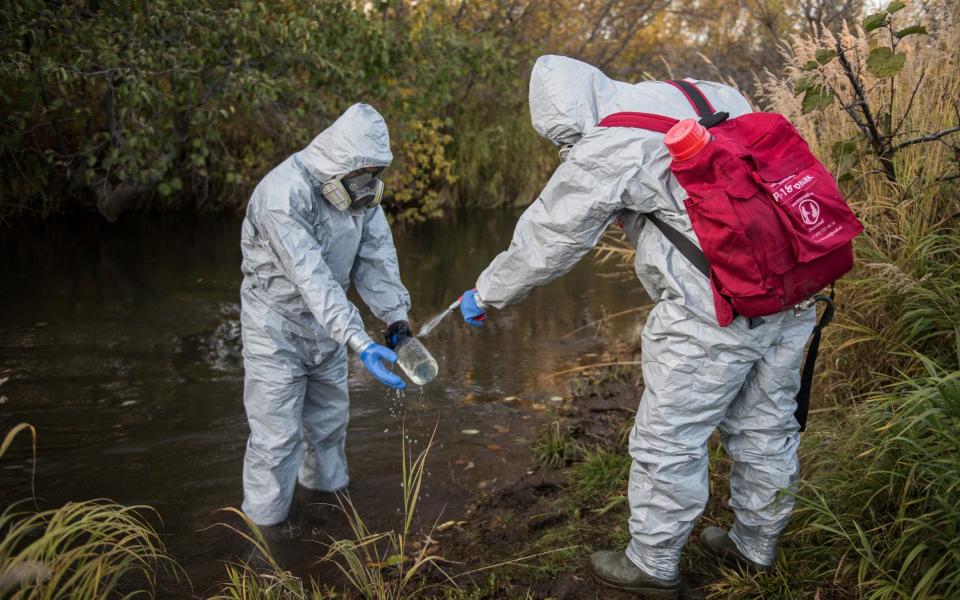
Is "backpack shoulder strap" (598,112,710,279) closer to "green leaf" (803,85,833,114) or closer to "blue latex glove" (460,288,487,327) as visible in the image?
"blue latex glove" (460,288,487,327)

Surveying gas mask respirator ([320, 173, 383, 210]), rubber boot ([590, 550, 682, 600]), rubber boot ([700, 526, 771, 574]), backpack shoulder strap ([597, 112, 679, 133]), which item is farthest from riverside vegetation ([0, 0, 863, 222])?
rubber boot ([590, 550, 682, 600])

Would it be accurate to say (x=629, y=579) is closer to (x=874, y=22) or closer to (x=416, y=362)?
(x=416, y=362)

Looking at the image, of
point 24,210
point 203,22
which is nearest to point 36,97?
point 203,22

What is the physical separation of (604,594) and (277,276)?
185 centimetres

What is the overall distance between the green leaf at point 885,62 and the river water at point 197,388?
8.45 feet

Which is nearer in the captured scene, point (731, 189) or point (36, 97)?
point (731, 189)

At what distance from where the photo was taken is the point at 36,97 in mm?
7031

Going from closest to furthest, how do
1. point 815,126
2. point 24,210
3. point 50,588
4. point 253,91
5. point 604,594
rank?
1. point 50,588
2. point 604,594
3. point 815,126
4. point 253,91
5. point 24,210

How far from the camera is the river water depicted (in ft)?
13.3

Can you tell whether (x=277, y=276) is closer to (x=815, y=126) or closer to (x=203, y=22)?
(x=815, y=126)

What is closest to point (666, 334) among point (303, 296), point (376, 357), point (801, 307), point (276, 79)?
point (801, 307)

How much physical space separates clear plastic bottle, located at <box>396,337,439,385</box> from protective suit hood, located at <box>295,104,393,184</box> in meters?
0.85

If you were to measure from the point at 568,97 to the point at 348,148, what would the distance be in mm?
1032

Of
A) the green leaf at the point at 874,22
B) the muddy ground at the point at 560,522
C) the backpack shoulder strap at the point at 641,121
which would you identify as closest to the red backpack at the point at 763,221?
the backpack shoulder strap at the point at 641,121
